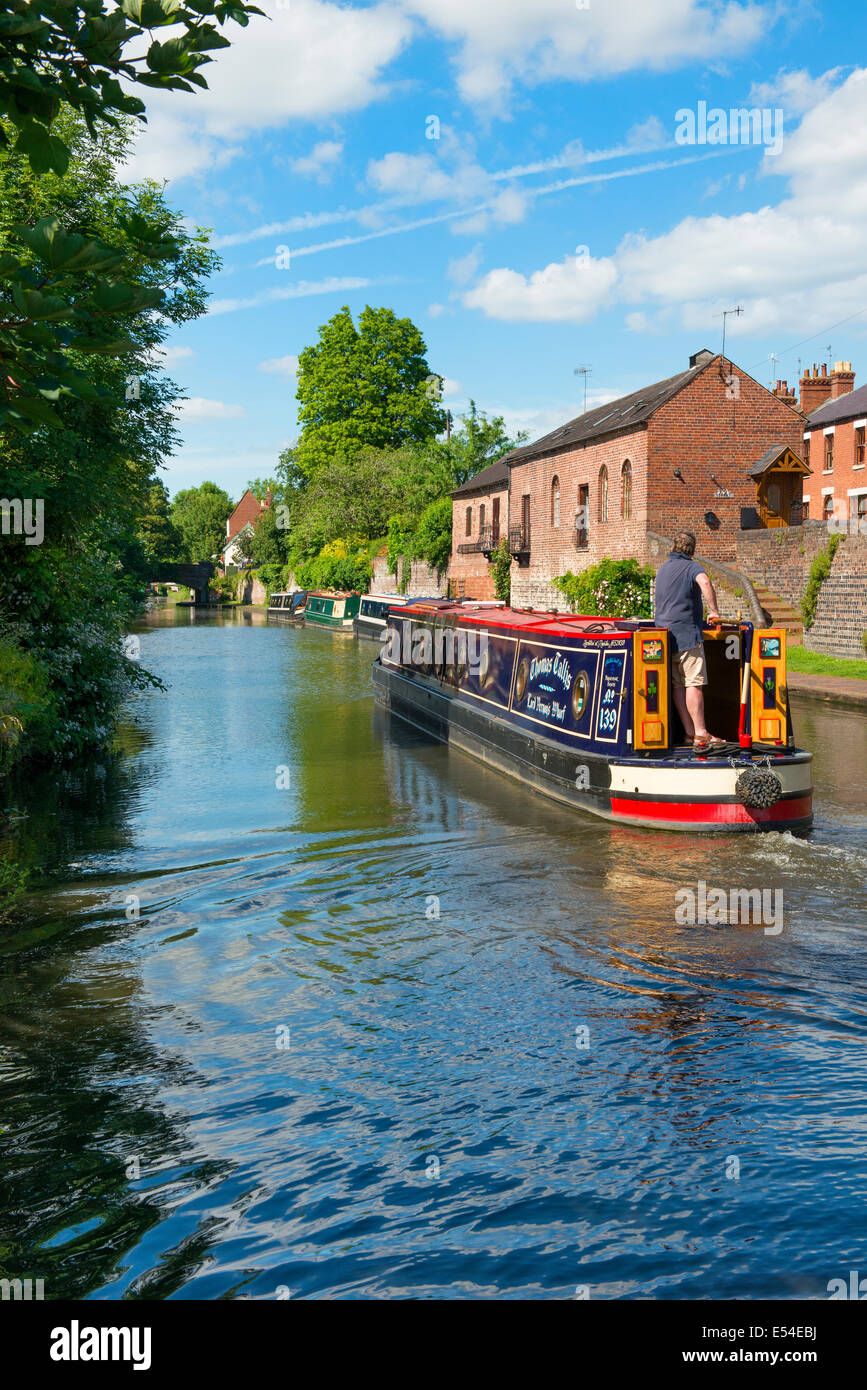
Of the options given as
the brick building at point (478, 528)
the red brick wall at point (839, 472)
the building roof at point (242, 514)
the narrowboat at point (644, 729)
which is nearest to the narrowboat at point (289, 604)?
the brick building at point (478, 528)

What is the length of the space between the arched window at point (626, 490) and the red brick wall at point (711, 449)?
3.87 ft

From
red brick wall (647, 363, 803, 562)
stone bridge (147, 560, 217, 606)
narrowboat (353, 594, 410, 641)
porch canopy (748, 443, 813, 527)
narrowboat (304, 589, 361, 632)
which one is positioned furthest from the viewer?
stone bridge (147, 560, 217, 606)

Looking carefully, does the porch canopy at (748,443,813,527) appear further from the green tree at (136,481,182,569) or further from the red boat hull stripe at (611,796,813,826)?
the green tree at (136,481,182,569)

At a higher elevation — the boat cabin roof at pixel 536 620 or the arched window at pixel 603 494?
the arched window at pixel 603 494

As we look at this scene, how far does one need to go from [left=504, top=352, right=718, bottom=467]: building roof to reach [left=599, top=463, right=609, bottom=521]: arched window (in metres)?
1.03

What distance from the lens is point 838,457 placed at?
36312mm

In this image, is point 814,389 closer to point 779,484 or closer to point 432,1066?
point 779,484

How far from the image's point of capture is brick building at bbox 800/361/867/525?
35.1 metres

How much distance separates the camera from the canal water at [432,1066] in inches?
134

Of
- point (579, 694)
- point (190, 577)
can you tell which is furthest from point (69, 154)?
point (190, 577)

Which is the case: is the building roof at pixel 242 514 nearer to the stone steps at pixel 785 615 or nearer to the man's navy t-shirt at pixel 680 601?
the stone steps at pixel 785 615

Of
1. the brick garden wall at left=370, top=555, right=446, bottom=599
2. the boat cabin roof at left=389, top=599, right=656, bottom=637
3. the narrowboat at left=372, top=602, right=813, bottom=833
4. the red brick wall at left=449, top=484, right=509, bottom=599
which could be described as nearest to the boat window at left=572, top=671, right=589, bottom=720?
the narrowboat at left=372, top=602, right=813, bottom=833

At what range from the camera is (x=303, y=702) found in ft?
66.2

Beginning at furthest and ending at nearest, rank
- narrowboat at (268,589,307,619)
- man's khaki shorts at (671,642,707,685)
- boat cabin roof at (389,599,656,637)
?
narrowboat at (268,589,307,619)
boat cabin roof at (389,599,656,637)
man's khaki shorts at (671,642,707,685)
